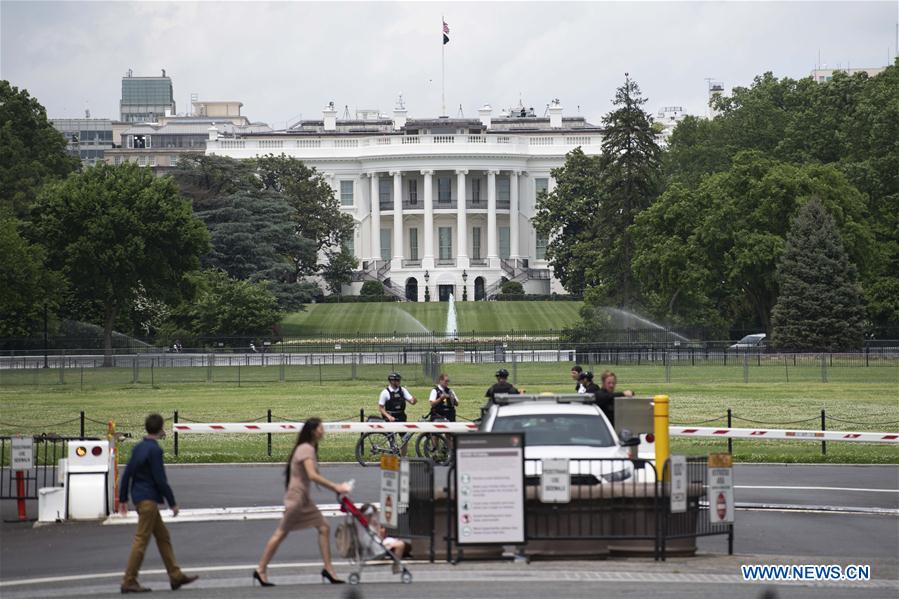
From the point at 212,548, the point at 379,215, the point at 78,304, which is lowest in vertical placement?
the point at 212,548

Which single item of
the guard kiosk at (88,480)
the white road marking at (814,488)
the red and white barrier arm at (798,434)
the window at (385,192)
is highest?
the window at (385,192)

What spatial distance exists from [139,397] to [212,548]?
32.1 m

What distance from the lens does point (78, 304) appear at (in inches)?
3226

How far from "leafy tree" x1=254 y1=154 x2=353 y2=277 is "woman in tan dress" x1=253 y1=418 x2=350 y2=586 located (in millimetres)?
90980

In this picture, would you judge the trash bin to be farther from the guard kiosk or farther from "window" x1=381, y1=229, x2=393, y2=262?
"window" x1=381, y1=229, x2=393, y2=262

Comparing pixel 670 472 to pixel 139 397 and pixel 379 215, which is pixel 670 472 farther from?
pixel 379 215

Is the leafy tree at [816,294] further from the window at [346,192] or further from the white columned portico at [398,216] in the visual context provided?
the window at [346,192]

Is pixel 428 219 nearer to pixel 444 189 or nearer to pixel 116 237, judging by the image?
pixel 444 189

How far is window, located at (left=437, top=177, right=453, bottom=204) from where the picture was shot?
13688cm

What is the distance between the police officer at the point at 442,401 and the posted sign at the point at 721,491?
34.8 ft

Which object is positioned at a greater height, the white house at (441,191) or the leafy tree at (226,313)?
the white house at (441,191)

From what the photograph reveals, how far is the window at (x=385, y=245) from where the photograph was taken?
5336 inches

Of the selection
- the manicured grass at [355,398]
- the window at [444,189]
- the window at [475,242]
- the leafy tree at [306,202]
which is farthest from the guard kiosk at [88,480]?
the window at [444,189]

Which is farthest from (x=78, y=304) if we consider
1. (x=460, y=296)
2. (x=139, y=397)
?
(x=460, y=296)
